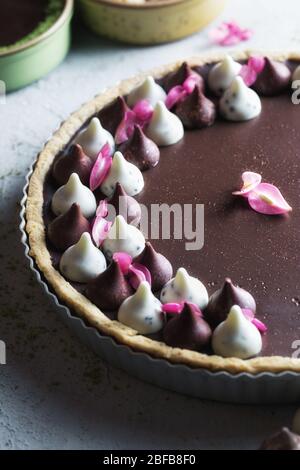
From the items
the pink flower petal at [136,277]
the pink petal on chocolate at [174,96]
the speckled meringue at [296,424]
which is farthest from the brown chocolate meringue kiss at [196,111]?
the speckled meringue at [296,424]

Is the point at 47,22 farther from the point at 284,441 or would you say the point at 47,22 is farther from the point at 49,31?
the point at 284,441

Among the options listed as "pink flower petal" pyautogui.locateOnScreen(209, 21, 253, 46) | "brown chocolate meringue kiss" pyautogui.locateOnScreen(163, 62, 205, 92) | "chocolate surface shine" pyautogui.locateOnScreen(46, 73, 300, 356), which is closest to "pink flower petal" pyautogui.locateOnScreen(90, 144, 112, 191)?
"chocolate surface shine" pyautogui.locateOnScreen(46, 73, 300, 356)

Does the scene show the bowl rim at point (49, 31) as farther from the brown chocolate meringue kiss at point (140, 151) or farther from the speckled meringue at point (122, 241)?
the speckled meringue at point (122, 241)

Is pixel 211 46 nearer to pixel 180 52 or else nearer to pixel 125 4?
pixel 180 52

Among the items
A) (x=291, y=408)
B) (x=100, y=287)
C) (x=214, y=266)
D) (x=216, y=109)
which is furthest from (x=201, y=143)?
(x=291, y=408)

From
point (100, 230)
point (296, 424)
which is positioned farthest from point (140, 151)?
point (296, 424)
